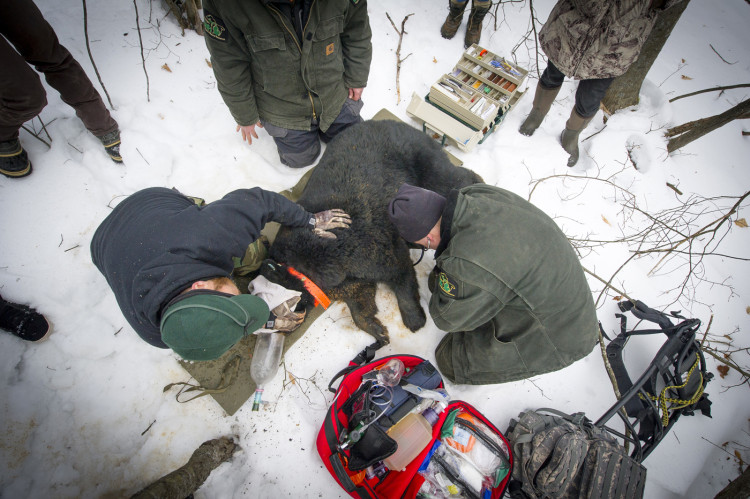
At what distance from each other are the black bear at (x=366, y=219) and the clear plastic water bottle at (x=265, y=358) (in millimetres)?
626

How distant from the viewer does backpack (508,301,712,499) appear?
88.0 inches

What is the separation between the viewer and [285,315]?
2416 mm

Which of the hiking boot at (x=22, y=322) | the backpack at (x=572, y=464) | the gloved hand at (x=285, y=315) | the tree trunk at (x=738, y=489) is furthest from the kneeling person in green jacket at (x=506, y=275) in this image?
the hiking boot at (x=22, y=322)

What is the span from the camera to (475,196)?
2057mm

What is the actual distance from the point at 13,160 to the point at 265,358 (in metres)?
2.75

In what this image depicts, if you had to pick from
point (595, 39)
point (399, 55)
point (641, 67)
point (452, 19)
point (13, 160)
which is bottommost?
point (13, 160)

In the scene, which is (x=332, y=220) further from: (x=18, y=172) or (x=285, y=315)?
(x=18, y=172)

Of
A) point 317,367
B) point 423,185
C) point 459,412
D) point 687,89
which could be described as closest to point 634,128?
point 687,89

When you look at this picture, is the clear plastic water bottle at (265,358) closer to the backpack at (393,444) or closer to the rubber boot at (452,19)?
the backpack at (393,444)

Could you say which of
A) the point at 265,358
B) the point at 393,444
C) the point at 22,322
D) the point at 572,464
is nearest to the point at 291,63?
the point at 265,358

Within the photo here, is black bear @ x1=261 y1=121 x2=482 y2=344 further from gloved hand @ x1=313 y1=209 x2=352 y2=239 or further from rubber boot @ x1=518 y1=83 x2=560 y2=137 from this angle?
rubber boot @ x1=518 y1=83 x2=560 y2=137

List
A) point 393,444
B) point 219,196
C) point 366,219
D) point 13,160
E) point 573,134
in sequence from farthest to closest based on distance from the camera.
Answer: point 573,134
point 219,196
point 13,160
point 366,219
point 393,444

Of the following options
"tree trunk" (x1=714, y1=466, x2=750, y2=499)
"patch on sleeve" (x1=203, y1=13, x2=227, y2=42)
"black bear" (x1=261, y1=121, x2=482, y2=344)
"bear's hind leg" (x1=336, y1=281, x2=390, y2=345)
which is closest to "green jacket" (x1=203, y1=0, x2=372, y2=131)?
"patch on sleeve" (x1=203, y1=13, x2=227, y2=42)

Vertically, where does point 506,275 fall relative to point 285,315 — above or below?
above
